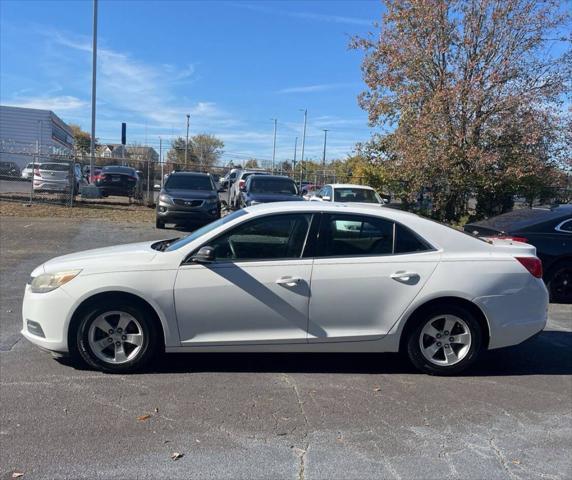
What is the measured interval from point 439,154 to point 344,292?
1320 cm

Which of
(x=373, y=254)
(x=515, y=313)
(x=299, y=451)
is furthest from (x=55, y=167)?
(x=299, y=451)

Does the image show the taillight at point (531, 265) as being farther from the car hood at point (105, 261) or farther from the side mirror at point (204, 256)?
the car hood at point (105, 261)

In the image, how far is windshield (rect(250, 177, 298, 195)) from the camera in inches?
663

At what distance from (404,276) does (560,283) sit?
15.8ft

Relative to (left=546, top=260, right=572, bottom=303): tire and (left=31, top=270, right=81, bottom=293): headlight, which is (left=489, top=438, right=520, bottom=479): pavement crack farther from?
(left=546, top=260, right=572, bottom=303): tire

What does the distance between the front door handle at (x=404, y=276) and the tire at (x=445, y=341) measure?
35 cm

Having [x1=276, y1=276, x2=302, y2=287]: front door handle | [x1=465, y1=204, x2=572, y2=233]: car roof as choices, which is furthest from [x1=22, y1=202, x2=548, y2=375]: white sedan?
[x1=465, y1=204, x2=572, y2=233]: car roof

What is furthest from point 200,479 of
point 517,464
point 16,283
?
point 16,283

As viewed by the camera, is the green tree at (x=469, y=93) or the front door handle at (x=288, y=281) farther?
the green tree at (x=469, y=93)

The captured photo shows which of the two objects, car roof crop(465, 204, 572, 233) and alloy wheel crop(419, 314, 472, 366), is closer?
alloy wheel crop(419, 314, 472, 366)

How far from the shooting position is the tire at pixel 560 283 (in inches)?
333

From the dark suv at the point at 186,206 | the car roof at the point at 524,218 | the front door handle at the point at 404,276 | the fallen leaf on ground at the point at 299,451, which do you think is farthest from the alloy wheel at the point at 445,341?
the dark suv at the point at 186,206

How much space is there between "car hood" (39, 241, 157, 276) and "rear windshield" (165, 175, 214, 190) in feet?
38.8

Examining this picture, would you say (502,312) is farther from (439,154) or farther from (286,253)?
(439,154)
